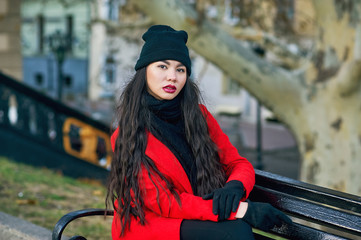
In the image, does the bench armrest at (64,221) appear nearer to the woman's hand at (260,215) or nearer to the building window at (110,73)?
the woman's hand at (260,215)

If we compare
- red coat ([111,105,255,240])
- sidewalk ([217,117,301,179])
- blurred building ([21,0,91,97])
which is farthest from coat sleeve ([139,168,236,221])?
blurred building ([21,0,91,97])

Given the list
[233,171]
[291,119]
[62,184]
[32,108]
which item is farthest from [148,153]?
[32,108]

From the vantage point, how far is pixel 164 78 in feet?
8.02

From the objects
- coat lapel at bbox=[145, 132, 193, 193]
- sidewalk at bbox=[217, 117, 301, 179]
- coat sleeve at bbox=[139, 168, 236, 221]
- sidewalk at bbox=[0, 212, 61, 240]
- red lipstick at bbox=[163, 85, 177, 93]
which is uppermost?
red lipstick at bbox=[163, 85, 177, 93]

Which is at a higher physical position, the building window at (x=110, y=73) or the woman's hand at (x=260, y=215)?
the woman's hand at (x=260, y=215)

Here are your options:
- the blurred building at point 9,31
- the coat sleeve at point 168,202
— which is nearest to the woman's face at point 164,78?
the coat sleeve at point 168,202

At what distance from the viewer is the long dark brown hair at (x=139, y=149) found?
7.58ft

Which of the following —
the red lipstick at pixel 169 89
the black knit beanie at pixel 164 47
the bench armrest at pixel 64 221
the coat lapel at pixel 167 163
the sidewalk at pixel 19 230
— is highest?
the black knit beanie at pixel 164 47

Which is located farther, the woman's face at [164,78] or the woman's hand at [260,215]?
the woman's face at [164,78]

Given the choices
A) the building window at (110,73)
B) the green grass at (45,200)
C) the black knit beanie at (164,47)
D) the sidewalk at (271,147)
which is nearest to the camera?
the black knit beanie at (164,47)

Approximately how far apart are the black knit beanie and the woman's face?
0.11 ft

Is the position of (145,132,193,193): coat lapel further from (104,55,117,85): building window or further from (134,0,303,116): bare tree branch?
(104,55,117,85): building window

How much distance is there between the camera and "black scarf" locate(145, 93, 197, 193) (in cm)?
243

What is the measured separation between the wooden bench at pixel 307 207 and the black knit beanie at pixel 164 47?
2.59ft
